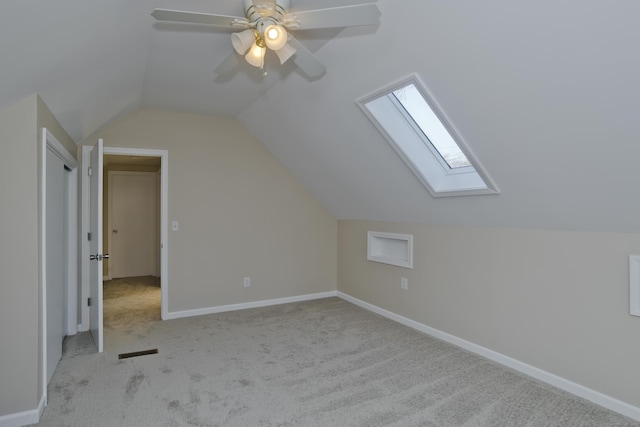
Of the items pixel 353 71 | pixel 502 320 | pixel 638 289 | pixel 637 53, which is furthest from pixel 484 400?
pixel 353 71

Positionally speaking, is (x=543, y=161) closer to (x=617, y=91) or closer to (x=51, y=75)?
(x=617, y=91)

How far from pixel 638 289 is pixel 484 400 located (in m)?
1.14

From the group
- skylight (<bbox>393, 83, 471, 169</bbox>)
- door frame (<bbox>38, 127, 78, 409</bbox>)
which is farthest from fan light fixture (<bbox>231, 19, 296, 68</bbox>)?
door frame (<bbox>38, 127, 78, 409</bbox>)

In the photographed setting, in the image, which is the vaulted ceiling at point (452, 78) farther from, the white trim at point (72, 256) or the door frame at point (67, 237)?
the white trim at point (72, 256)

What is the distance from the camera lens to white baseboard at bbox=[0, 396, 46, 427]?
6.72 feet

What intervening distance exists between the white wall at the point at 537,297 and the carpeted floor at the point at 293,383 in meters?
0.20

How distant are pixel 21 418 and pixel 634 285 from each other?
3.70m

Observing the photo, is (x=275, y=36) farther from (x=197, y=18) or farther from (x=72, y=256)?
(x=72, y=256)

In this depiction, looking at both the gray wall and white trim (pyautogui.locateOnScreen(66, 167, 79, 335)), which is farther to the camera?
white trim (pyautogui.locateOnScreen(66, 167, 79, 335))

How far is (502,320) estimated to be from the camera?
2900mm

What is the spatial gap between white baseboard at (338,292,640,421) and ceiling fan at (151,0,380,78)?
2646 mm

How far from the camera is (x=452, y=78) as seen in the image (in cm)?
212

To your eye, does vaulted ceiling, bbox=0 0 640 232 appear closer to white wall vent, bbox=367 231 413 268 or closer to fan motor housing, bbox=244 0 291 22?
fan motor housing, bbox=244 0 291 22

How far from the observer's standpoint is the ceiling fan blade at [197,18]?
1.60 metres
